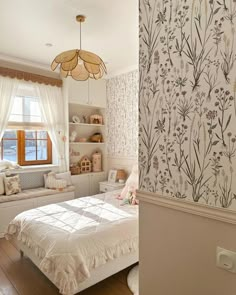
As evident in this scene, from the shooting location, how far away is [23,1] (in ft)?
7.25

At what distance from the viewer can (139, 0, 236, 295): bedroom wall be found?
0.93m

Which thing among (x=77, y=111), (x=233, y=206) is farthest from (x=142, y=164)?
(x=77, y=111)

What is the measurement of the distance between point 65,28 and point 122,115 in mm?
2058

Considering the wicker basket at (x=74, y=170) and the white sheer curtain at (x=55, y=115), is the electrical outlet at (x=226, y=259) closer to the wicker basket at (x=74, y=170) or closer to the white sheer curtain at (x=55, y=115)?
the white sheer curtain at (x=55, y=115)

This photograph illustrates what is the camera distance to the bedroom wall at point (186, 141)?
0.93m

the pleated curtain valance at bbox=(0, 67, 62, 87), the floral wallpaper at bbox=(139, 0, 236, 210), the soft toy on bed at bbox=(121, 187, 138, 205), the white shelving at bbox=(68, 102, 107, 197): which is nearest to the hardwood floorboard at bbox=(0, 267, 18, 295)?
the soft toy on bed at bbox=(121, 187, 138, 205)

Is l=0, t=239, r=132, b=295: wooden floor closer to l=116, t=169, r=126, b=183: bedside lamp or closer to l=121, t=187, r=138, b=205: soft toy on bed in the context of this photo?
l=121, t=187, r=138, b=205: soft toy on bed

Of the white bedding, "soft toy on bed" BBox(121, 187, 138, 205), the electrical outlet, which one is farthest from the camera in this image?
"soft toy on bed" BBox(121, 187, 138, 205)

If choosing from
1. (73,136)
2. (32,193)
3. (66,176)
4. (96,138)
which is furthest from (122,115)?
(32,193)

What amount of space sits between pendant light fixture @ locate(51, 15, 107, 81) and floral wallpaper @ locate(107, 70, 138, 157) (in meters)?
1.46

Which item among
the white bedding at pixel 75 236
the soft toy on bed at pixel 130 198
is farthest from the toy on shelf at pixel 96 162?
the white bedding at pixel 75 236

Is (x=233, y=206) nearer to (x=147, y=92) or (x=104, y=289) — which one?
(x=147, y=92)

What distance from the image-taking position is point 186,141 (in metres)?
1.05

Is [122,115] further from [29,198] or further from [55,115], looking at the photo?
[29,198]
